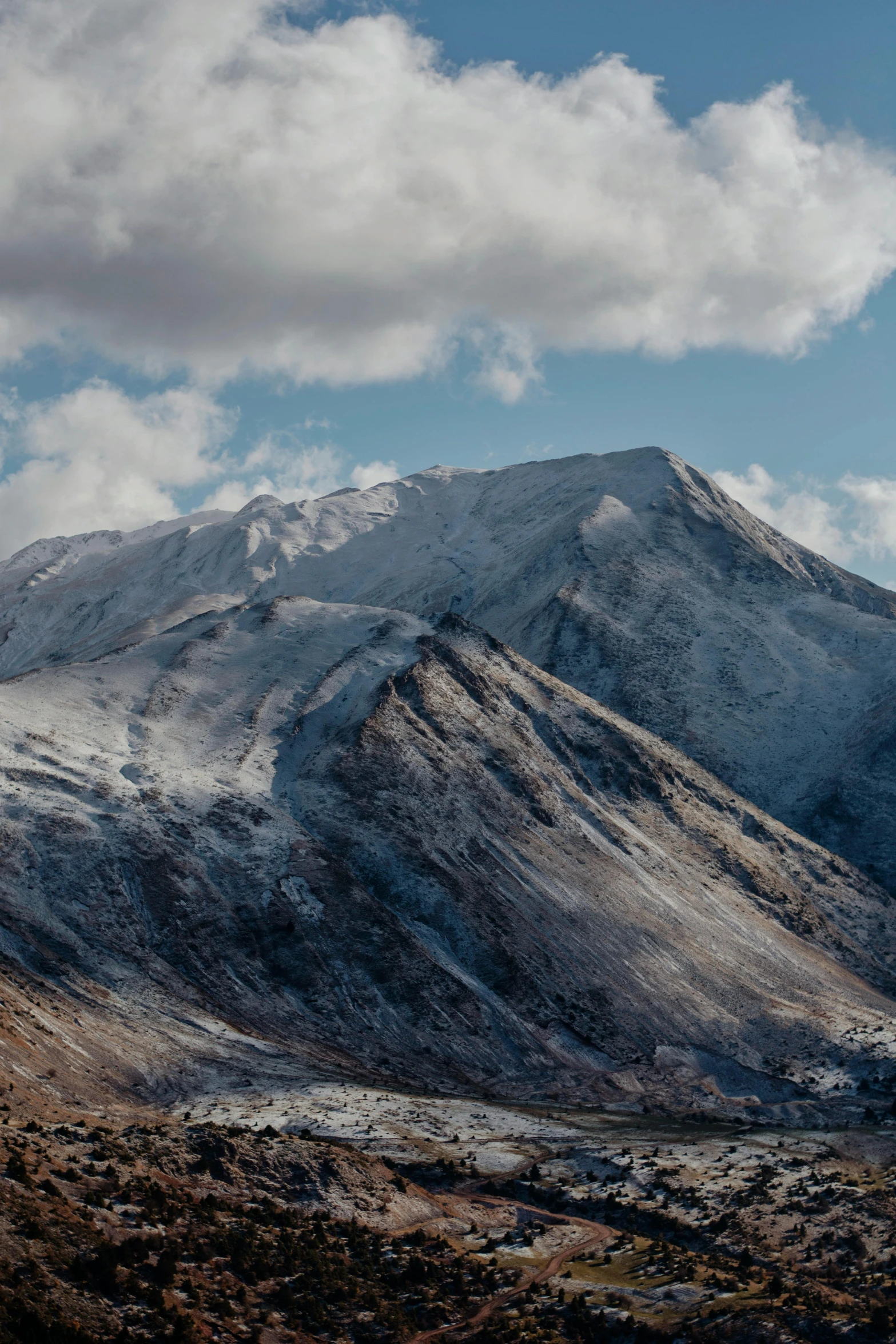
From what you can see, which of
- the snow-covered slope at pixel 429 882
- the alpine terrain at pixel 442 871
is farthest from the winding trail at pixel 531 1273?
the snow-covered slope at pixel 429 882

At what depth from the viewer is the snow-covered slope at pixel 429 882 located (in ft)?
269

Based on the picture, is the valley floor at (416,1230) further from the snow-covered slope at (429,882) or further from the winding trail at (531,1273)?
the snow-covered slope at (429,882)

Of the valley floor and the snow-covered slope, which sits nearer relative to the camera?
the valley floor

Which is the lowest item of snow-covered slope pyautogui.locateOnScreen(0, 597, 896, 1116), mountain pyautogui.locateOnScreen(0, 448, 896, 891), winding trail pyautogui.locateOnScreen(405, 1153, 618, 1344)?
winding trail pyautogui.locateOnScreen(405, 1153, 618, 1344)

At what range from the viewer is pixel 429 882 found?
319ft

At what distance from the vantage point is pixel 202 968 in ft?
267

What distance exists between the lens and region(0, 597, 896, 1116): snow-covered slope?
8188 cm

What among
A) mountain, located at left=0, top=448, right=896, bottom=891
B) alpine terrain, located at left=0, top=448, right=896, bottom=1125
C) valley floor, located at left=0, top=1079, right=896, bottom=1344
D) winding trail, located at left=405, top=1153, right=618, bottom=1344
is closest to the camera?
valley floor, located at left=0, top=1079, right=896, bottom=1344

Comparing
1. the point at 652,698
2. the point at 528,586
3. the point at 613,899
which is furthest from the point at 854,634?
the point at 613,899

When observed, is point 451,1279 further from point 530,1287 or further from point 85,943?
point 85,943

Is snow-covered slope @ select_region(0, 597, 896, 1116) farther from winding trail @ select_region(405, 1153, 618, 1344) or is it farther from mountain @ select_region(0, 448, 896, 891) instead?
winding trail @ select_region(405, 1153, 618, 1344)

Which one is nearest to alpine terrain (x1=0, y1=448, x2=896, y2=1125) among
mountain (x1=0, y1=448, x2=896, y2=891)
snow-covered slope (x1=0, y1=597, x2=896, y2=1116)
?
snow-covered slope (x1=0, y1=597, x2=896, y2=1116)

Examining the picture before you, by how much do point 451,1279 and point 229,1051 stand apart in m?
31.9

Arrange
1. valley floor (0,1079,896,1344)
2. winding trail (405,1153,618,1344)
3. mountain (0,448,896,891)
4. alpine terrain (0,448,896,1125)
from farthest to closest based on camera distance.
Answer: mountain (0,448,896,891) → alpine terrain (0,448,896,1125) → winding trail (405,1153,618,1344) → valley floor (0,1079,896,1344)
